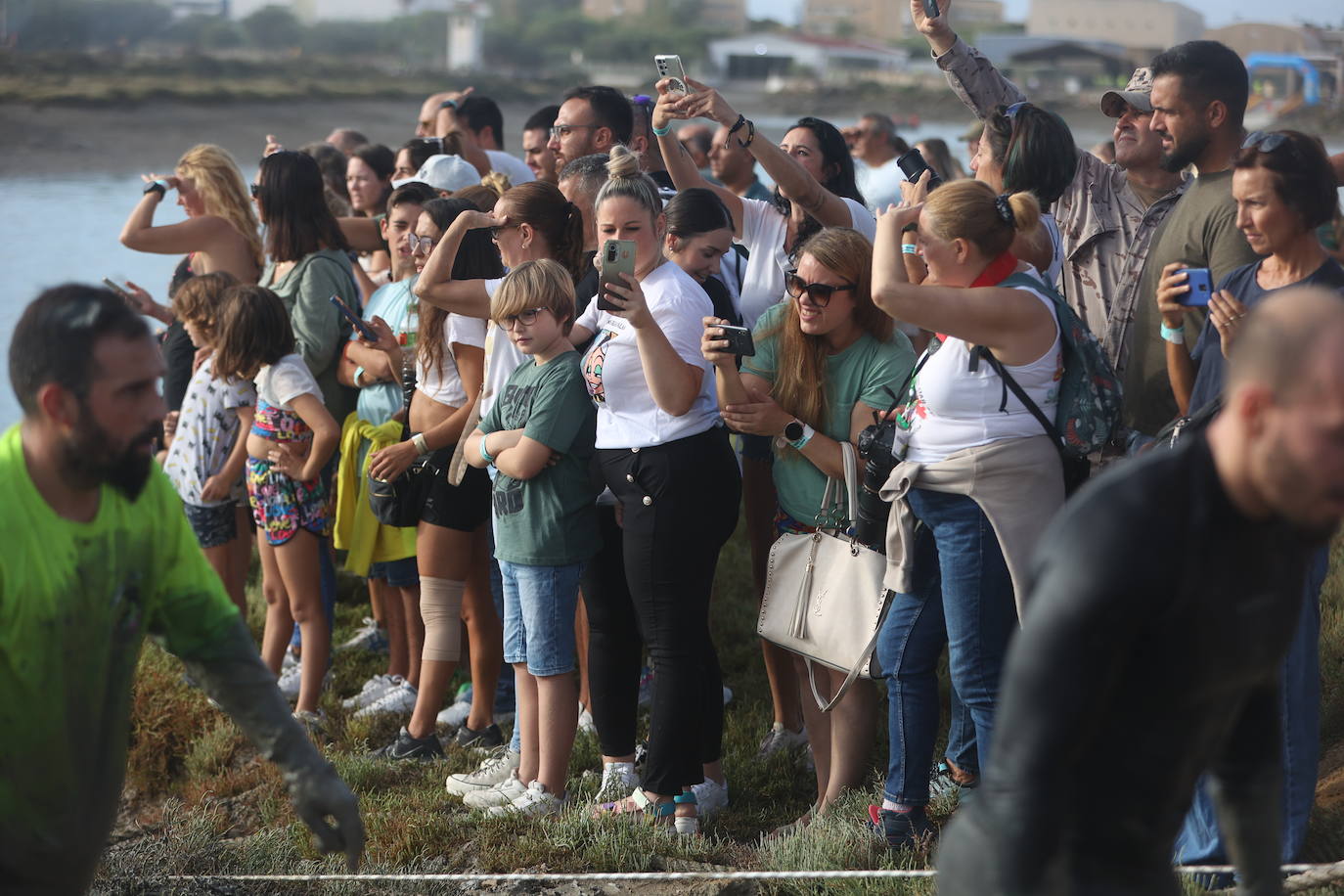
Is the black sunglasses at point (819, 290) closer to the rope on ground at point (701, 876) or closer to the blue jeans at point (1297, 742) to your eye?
the blue jeans at point (1297, 742)

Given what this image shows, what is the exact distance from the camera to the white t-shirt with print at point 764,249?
5.27 metres

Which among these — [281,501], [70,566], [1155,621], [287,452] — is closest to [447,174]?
[287,452]

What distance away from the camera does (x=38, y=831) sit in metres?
2.44

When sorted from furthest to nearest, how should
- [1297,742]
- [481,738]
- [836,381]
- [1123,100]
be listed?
[481,738] < [1123,100] < [836,381] < [1297,742]

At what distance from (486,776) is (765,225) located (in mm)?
2369

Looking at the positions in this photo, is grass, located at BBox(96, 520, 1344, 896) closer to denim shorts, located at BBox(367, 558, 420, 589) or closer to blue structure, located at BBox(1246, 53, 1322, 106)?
denim shorts, located at BBox(367, 558, 420, 589)

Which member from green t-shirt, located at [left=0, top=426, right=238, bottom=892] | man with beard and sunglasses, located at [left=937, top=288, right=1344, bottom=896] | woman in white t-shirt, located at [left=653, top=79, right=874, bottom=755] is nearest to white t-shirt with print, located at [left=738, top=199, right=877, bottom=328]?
woman in white t-shirt, located at [left=653, top=79, right=874, bottom=755]

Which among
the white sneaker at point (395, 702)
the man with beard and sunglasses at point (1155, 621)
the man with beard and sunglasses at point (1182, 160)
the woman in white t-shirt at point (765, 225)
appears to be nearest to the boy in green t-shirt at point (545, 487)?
the woman in white t-shirt at point (765, 225)

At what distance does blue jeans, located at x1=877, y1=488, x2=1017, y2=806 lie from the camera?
3.60m

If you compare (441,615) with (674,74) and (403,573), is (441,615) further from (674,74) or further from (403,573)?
(674,74)

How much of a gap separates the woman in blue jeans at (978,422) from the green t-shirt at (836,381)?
0.48 m

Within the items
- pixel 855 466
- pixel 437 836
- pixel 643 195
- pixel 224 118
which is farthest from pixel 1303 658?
pixel 224 118

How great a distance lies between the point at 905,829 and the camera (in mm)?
3951

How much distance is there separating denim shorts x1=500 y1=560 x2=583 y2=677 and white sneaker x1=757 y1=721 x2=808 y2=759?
39.2 inches
